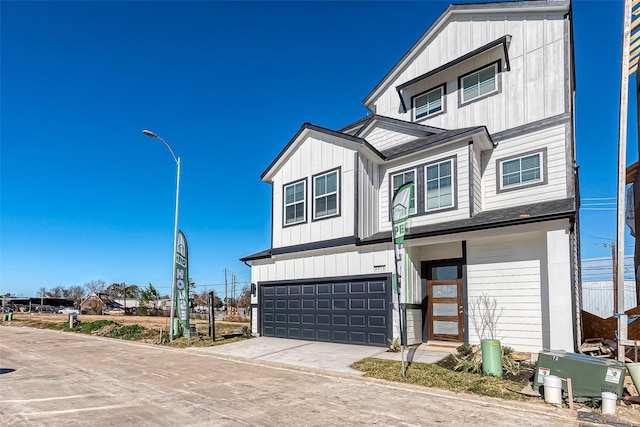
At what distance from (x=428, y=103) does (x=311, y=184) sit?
5611mm

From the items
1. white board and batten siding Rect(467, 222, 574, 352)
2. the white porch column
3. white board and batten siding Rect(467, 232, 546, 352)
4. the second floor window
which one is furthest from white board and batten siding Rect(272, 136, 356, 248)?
the white porch column

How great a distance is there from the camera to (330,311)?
15.0 metres

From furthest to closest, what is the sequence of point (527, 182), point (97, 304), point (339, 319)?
1. point (97, 304)
2. point (339, 319)
3. point (527, 182)

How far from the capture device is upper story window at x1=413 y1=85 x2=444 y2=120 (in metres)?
16.4

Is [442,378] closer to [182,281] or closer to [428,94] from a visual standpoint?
[182,281]

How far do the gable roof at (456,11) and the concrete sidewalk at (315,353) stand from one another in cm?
1106

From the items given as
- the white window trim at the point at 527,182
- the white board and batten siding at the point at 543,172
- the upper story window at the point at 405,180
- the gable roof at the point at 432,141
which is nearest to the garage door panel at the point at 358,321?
the upper story window at the point at 405,180

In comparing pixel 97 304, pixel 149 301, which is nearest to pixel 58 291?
pixel 97 304

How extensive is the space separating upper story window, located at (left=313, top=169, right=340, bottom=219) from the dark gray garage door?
8.53 feet

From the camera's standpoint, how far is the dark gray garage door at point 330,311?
13.5m

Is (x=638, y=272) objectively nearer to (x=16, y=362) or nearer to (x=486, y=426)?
(x=486, y=426)

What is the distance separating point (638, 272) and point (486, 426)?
34.8ft

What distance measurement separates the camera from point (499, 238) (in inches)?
470

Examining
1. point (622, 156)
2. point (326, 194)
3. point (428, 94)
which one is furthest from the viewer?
point (428, 94)
